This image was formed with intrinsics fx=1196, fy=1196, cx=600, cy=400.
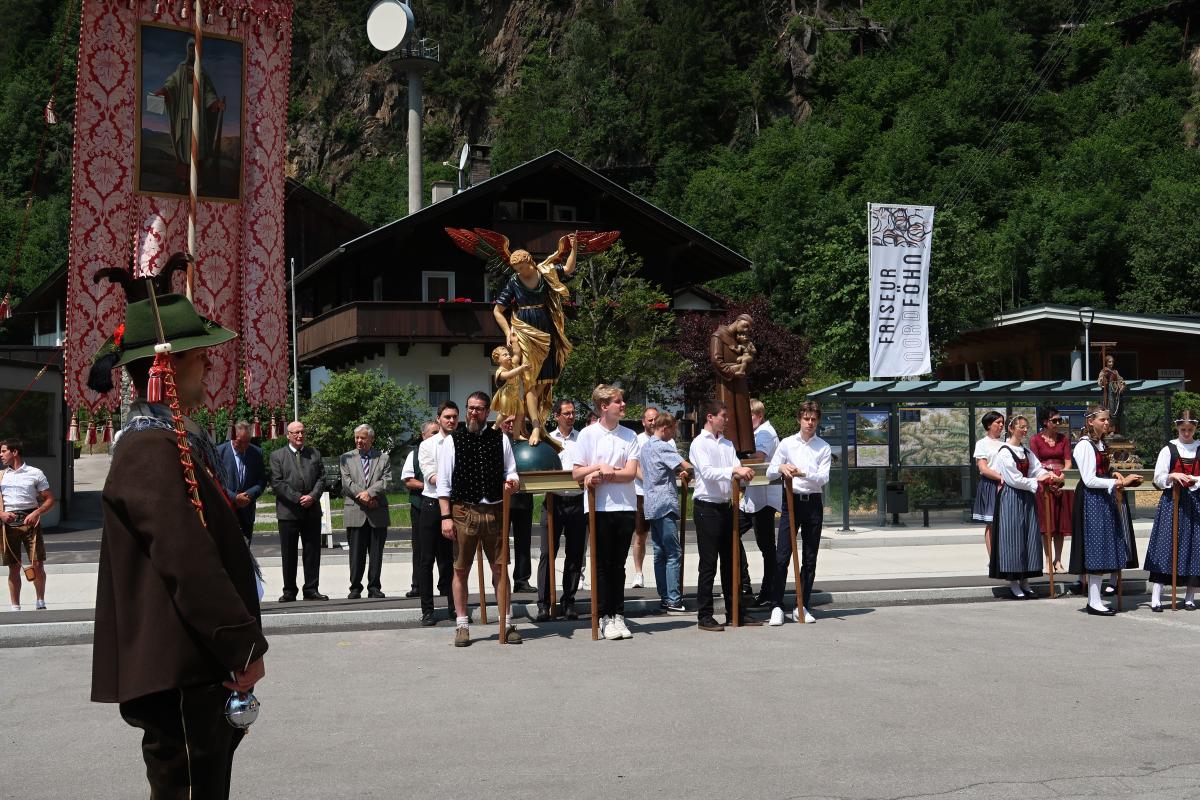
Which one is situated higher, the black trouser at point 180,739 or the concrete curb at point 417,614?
the black trouser at point 180,739

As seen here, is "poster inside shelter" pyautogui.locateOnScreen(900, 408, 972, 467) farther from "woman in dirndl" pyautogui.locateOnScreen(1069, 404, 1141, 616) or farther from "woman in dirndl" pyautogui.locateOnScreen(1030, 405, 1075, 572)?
"woman in dirndl" pyautogui.locateOnScreen(1069, 404, 1141, 616)

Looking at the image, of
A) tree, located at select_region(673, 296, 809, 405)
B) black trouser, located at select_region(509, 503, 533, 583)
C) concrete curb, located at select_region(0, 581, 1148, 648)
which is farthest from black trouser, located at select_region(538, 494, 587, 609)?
tree, located at select_region(673, 296, 809, 405)

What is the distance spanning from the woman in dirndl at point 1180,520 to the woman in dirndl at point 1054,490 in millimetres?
1005

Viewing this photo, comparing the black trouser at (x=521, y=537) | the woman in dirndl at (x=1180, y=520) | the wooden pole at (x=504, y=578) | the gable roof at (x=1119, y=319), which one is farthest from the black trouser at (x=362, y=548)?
the gable roof at (x=1119, y=319)

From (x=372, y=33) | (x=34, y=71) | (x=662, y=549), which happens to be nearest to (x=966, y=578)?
(x=662, y=549)

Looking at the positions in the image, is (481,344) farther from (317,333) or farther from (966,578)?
(966,578)

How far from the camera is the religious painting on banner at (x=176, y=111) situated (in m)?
12.1

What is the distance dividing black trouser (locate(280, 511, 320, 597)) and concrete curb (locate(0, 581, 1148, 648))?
4.52 feet

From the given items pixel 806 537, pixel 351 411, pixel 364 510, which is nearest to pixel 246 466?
pixel 364 510

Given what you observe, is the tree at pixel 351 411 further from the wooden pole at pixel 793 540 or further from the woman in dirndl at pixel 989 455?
the wooden pole at pixel 793 540

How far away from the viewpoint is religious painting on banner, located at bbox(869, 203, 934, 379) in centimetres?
2300

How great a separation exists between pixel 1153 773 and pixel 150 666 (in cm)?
459

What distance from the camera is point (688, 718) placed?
22.5ft

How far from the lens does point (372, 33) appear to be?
156ft
